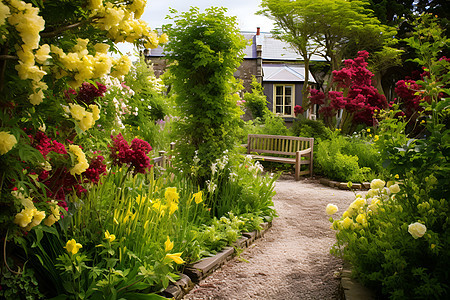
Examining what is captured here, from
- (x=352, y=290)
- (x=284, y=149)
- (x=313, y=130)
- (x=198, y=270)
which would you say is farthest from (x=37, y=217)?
(x=313, y=130)

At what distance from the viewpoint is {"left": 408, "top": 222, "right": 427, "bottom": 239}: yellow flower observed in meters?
2.21

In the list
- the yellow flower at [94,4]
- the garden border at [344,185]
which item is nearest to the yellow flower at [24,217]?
the yellow flower at [94,4]

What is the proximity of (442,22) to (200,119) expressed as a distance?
48.9 feet

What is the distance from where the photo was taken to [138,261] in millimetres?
2668

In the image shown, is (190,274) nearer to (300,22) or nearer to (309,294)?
(309,294)

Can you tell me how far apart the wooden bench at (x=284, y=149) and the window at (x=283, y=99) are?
1043 centimetres

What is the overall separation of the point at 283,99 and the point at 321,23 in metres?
6.82

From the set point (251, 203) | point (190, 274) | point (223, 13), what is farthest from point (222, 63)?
point (190, 274)

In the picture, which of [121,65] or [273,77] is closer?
[121,65]

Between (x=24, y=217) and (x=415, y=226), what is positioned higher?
(x=24, y=217)

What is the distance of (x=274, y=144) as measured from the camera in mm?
9898

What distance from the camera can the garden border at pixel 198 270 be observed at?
2.80m

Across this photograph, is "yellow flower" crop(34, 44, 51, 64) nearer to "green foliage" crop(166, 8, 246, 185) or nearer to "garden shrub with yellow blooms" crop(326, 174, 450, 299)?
"garden shrub with yellow blooms" crop(326, 174, 450, 299)

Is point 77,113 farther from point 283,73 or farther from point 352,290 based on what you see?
point 283,73
